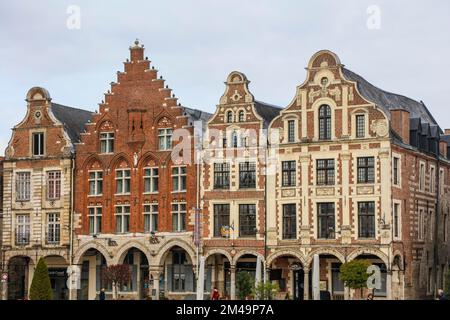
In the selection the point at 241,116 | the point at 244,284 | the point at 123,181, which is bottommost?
the point at 244,284

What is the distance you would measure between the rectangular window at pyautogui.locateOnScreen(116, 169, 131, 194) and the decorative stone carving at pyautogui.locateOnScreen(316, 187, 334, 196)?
11.7 meters

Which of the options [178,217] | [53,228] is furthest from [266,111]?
[53,228]

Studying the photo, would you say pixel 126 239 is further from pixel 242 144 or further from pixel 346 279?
pixel 346 279

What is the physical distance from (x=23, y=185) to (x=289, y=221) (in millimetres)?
17340

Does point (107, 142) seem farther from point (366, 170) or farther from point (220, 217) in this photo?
point (366, 170)

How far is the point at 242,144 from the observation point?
5281cm

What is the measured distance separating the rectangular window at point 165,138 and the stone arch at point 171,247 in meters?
5.25

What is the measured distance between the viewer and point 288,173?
51.8 meters

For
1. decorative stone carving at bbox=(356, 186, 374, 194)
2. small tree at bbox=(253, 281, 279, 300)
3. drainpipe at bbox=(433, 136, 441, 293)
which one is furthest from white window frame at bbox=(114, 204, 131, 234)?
drainpipe at bbox=(433, 136, 441, 293)

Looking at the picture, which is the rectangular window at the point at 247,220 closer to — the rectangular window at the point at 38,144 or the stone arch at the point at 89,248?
the stone arch at the point at 89,248

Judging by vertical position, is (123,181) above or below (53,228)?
above
